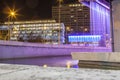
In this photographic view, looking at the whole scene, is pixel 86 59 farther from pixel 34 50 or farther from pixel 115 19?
pixel 34 50

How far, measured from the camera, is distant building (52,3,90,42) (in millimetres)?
100250

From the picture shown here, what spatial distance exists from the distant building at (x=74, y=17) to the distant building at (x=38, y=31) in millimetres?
3369

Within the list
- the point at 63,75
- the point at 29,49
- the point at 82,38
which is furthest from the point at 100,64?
the point at 82,38

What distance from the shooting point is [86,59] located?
2131 cm

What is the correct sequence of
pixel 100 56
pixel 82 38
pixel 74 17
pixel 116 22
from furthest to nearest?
pixel 82 38 → pixel 74 17 → pixel 116 22 → pixel 100 56

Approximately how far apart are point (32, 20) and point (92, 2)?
7510 cm

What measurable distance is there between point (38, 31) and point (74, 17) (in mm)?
15858

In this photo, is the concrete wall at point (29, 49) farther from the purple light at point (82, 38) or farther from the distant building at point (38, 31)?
the distant building at point (38, 31)

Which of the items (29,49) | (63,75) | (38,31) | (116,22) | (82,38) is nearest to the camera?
(63,75)

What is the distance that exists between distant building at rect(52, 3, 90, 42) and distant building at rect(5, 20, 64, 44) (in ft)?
11.1

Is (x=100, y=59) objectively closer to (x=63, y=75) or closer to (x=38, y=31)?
(x=63, y=75)

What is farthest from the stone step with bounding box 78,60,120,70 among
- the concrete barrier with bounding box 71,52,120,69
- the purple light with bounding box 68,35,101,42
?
the purple light with bounding box 68,35,101,42

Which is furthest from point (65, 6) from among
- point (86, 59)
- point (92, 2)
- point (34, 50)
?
point (86, 59)

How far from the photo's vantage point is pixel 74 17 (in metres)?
103
